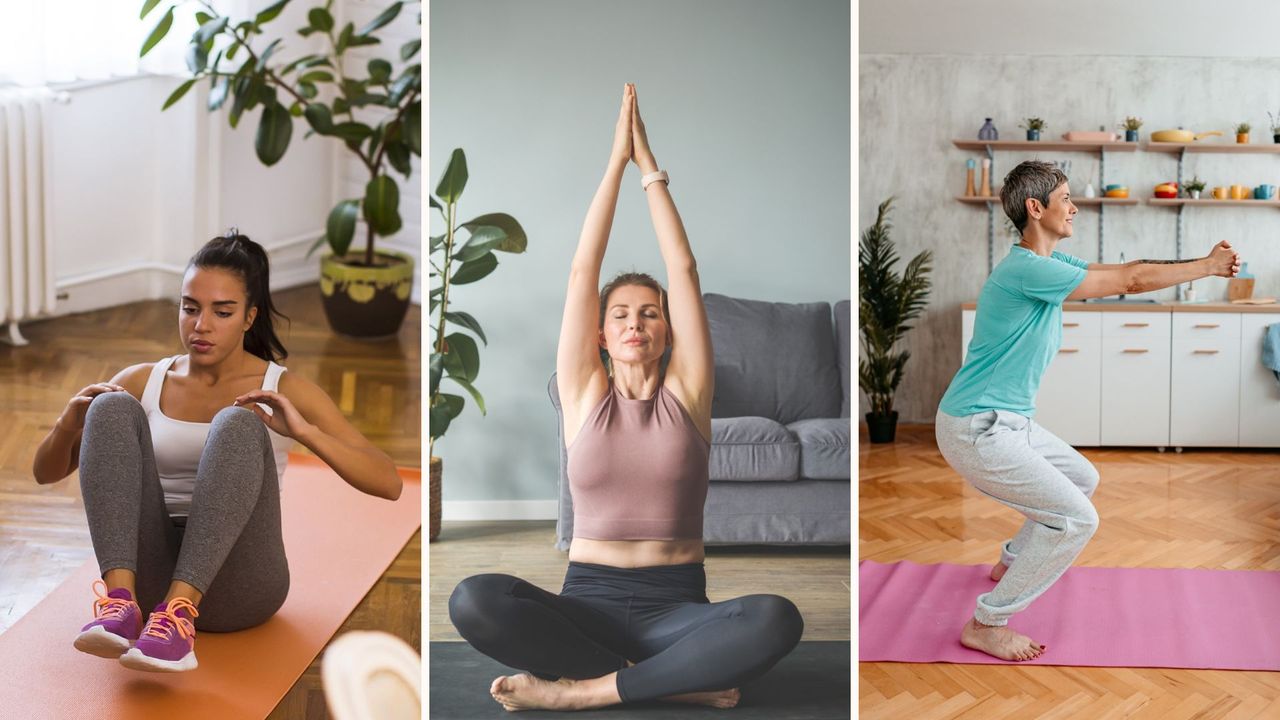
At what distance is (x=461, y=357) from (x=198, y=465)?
32.5 inches

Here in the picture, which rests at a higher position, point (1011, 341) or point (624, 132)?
point (624, 132)

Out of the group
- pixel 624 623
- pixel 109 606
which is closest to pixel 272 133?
pixel 109 606

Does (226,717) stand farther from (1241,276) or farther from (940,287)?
(1241,276)

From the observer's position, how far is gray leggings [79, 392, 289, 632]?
234 centimetres

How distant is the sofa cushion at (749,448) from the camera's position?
6.97 ft

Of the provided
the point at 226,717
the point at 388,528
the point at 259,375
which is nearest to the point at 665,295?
the point at 259,375

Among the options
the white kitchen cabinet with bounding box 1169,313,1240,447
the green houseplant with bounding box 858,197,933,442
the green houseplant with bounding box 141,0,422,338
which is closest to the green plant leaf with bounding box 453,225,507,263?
the green houseplant with bounding box 141,0,422,338

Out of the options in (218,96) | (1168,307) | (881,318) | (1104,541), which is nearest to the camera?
(1104,541)

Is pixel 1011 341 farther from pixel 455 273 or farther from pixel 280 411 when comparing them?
pixel 280 411

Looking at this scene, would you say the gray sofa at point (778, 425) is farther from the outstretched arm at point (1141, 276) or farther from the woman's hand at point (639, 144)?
the outstretched arm at point (1141, 276)

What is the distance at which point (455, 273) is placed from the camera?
2109 millimetres

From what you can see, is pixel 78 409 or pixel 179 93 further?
pixel 179 93

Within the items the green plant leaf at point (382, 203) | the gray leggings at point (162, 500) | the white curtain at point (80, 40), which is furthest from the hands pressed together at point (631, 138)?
the white curtain at point (80, 40)

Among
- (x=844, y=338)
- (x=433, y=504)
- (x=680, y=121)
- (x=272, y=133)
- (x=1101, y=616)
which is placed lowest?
(x=1101, y=616)
